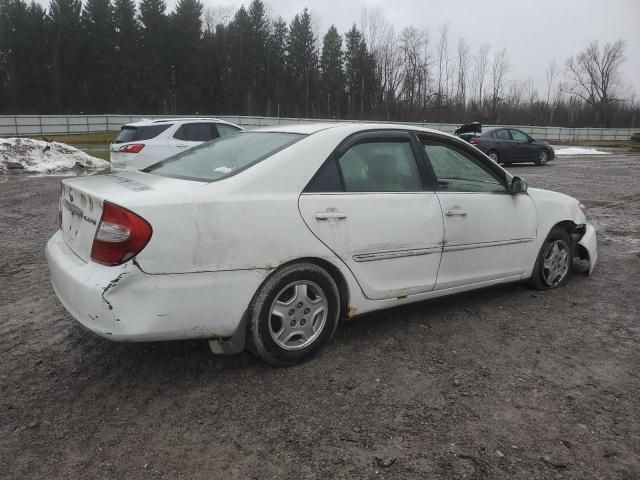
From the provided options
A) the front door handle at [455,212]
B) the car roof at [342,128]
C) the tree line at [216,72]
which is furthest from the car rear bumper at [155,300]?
the tree line at [216,72]

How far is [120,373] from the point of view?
3.07 metres

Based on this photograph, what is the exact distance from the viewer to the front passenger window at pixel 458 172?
12.6 ft

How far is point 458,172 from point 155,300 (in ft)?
8.02

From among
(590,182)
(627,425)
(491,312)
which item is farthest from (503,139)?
(627,425)

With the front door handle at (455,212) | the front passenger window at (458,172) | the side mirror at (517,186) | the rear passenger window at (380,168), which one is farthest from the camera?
the side mirror at (517,186)

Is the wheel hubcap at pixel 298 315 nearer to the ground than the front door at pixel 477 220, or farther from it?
nearer to the ground

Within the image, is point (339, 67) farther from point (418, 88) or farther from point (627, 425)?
point (627, 425)

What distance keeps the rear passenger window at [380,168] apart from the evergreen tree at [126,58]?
54.8 meters

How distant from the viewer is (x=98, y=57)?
5381 cm

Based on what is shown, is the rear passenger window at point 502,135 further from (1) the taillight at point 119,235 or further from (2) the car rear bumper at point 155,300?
(1) the taillight at point 119,235

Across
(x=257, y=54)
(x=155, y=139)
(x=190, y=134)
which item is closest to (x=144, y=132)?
(x=155, y=139)

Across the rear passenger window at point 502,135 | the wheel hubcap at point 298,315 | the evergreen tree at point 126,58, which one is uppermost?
the evergreen tree at point 126,58

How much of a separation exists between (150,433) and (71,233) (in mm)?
1360

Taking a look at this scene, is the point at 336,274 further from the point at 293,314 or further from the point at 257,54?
the point at 257,54
